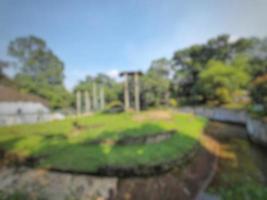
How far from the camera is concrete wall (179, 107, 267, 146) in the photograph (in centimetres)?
709

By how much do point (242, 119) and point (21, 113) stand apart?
18.9 metres

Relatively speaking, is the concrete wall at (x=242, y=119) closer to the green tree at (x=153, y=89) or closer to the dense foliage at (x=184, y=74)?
the dense foliage at (x=184, y=74)

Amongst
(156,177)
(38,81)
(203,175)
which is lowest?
(203,175)

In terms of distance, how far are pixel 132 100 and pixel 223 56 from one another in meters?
18.3

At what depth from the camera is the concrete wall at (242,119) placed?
7090 mm

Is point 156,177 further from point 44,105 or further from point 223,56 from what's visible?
point 223,56

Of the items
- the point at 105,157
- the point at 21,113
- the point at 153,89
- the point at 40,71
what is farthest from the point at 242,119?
the point at 40,71

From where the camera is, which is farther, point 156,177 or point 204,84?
point 204,84

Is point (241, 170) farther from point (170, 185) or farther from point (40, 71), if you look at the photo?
point (40, 71)

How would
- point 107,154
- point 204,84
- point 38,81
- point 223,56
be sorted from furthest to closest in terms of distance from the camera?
point 223,56
point 38,81
point 204,84
point 107,154

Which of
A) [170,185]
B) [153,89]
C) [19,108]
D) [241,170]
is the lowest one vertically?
[241,170]

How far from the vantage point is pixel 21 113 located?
11.7 m

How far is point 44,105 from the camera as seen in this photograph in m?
18.1

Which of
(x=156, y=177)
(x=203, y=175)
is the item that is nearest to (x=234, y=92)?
(x=203, y=175)
